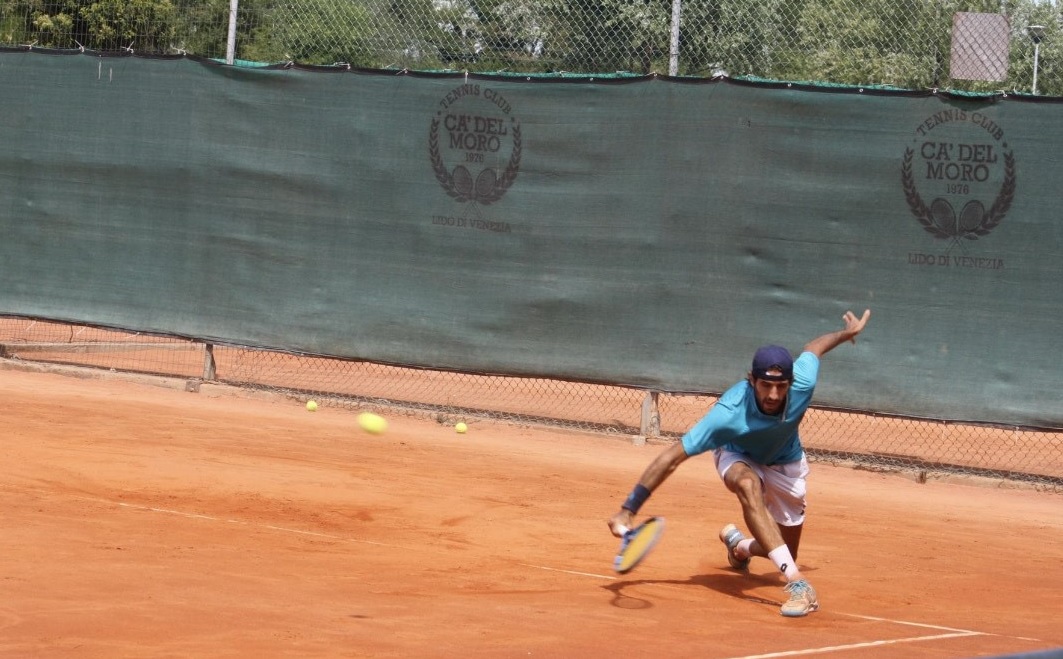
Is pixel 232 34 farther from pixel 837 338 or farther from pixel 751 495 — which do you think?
pixel 751 495

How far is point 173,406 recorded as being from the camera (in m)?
10.5

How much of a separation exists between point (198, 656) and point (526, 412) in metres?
7.10

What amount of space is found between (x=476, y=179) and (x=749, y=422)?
4.94m

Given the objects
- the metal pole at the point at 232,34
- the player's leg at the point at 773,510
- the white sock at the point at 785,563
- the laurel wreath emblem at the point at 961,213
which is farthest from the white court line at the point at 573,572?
the metal pole at the point at 232,34

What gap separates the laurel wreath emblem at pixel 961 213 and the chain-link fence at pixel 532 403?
1314 mm

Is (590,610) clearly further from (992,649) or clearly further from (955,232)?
(955,232)

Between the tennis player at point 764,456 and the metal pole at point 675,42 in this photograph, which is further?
the metal pole at point 675,42

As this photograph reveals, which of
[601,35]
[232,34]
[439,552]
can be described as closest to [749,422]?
[439,552]

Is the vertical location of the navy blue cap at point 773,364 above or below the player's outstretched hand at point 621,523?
above

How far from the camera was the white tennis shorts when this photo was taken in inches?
237

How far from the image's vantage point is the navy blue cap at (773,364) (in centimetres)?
548

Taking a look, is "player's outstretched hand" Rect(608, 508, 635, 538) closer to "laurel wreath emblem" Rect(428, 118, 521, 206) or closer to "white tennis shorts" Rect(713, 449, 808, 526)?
"white tennis shorts" Rect(713, 449, 808, 526)

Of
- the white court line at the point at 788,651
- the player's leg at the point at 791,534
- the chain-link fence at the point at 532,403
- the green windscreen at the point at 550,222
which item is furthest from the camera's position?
the chain-link fence at the point at 532,403

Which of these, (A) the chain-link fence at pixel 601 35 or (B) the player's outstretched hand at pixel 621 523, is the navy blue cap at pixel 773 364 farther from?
(A) the chain-link fence at pixel 601 35
